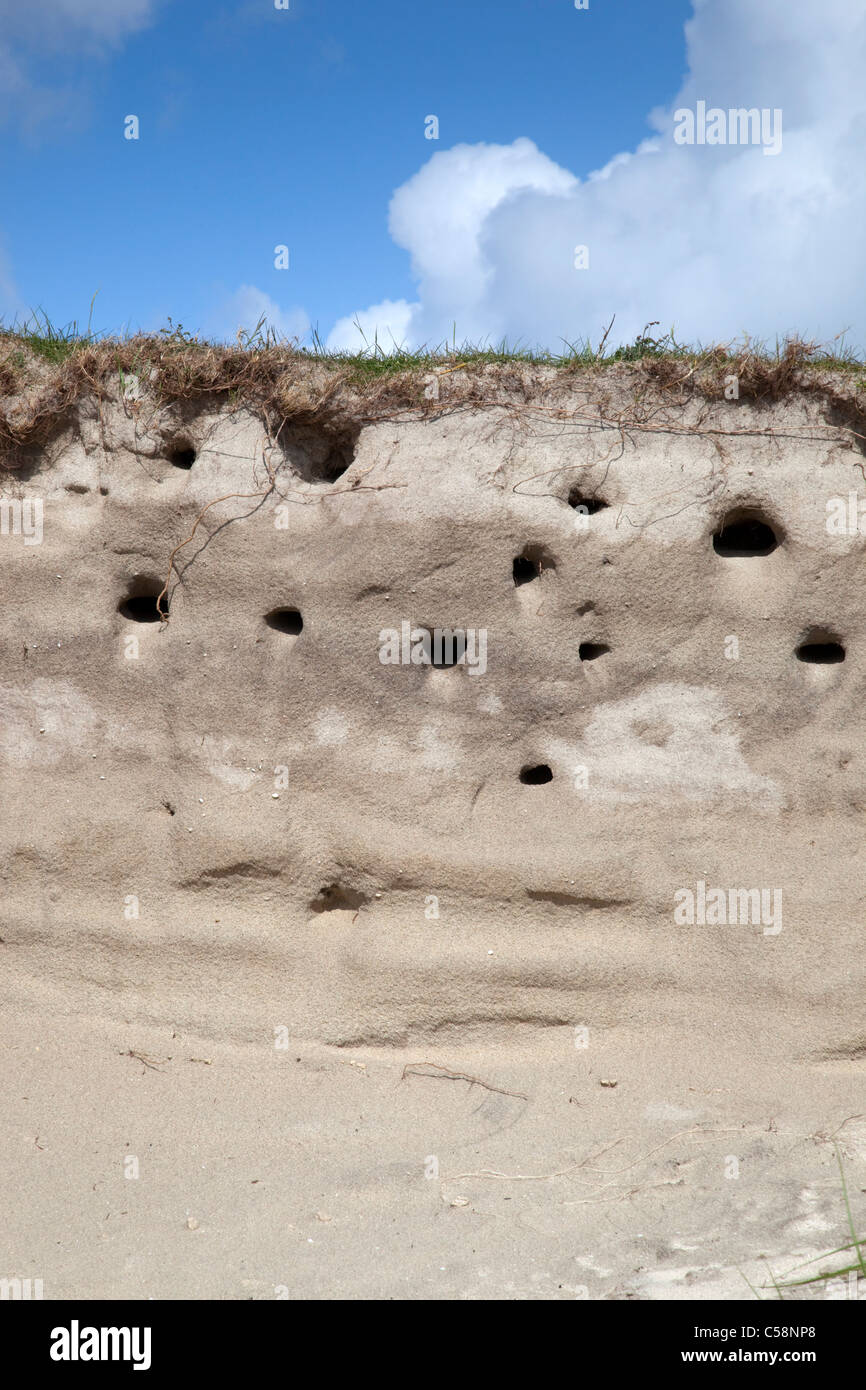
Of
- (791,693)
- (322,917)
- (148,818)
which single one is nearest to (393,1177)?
(322,917)

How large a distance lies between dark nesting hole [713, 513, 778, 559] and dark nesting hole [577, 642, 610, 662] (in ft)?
2.46

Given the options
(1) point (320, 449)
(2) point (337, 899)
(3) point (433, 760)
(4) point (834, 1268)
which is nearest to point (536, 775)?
(3) point (433, 760)

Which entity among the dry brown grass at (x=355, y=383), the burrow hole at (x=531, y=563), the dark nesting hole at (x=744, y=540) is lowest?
the burrow hole at (x=531, y=563)

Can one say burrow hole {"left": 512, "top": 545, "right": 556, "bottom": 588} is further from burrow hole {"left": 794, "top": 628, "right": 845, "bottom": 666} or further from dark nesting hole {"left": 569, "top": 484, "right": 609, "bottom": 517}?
burrow hole {"left": 794, "top": 628, "right": 845, "bottom": 666}

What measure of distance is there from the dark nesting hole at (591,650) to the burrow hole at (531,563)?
39 centimetres

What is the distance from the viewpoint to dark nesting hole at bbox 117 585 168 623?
4.91 m

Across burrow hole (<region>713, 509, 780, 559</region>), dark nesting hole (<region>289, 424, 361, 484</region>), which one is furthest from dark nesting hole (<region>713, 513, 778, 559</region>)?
dark nesting hole (<region>289, 424, 361, 484</region>)

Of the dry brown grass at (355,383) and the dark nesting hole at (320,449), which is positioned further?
the dark nesting hole at (320,449)

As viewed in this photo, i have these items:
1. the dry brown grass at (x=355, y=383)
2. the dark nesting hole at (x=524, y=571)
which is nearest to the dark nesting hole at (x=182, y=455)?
the dry brown grass at (x=355, y=383)

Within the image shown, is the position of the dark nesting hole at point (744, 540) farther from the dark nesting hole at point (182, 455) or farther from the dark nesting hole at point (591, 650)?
the dark nesting hole at point (182, 455)

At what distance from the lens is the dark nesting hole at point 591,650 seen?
470 centimetres

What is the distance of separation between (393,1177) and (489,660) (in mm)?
2161

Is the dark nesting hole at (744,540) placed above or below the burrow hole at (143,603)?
above

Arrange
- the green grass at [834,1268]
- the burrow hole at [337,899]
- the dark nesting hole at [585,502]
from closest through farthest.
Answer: the green grass at [834,1268] → the burrow hole at [337,899] → the dark nesting hole at [585,502]
